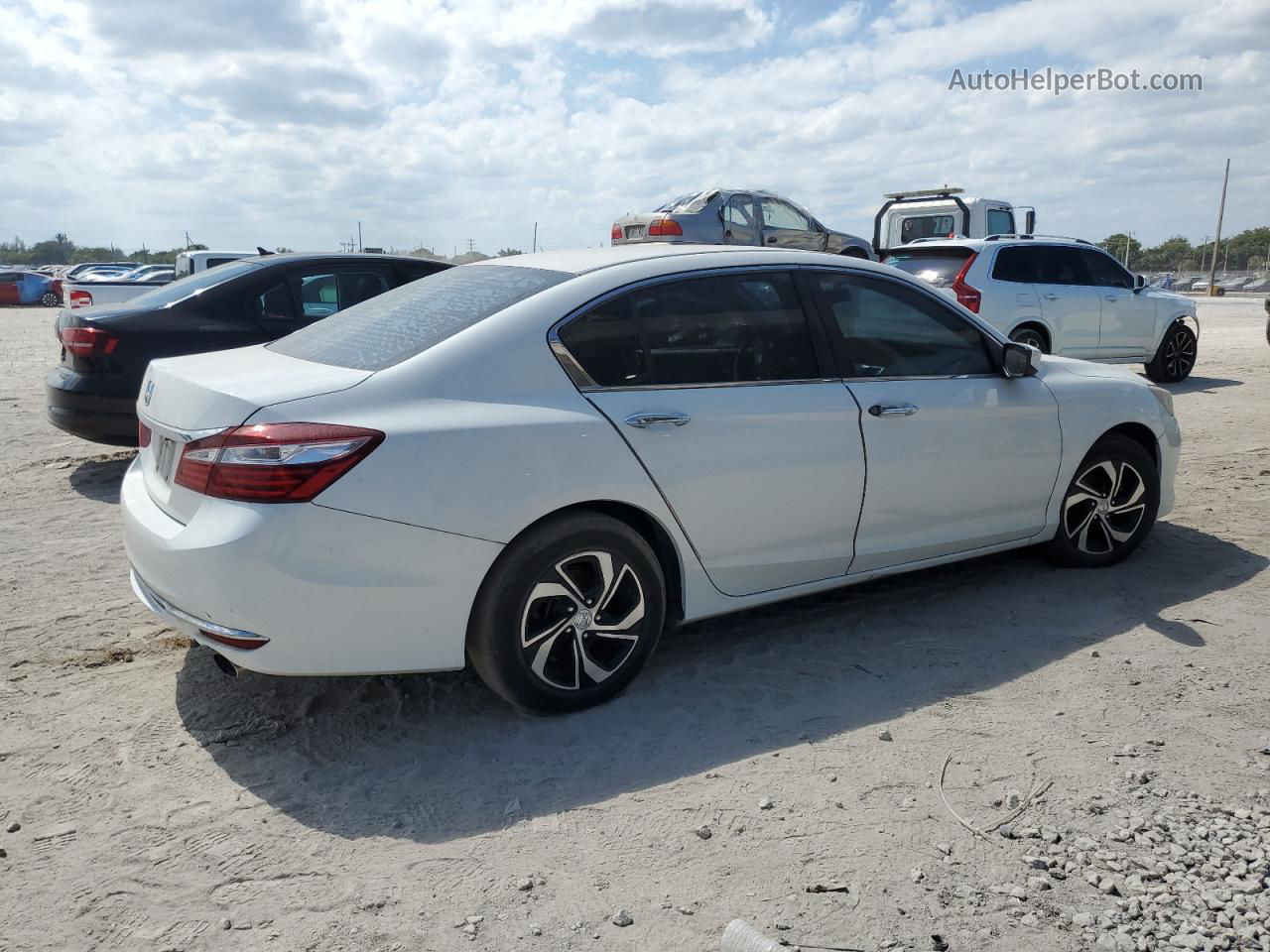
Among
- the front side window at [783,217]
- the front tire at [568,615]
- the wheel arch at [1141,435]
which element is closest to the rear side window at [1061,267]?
the front side window at [783,217]

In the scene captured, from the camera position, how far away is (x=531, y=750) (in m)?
3.55

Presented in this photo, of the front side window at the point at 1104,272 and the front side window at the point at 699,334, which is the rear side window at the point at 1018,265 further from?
the front side window at the point at 699,334

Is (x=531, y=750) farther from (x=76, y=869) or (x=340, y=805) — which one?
(x=76, y=869)

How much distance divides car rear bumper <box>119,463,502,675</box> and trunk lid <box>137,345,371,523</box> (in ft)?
0.67

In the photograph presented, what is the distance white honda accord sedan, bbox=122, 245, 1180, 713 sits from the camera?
328cm

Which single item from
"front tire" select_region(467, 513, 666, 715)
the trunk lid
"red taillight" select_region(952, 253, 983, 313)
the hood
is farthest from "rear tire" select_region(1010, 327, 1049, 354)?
the trunk lid

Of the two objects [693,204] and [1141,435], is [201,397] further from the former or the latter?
[693,204]

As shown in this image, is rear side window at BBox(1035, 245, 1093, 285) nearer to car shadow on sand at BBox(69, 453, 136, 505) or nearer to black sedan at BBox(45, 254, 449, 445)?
black sedan at BBox(45, 254, 449, 445)

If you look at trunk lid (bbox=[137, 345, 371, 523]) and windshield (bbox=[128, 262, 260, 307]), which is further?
windshield (bbox=[128, 262, 260, 307])

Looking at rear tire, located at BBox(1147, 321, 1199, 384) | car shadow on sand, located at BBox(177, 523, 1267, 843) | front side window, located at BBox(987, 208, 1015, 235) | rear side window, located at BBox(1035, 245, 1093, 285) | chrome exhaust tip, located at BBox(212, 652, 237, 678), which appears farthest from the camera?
front side window, located at BBox(987, 208, 1015, 235)

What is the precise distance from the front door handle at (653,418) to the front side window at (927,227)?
1655 cm

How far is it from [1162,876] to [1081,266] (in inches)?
425

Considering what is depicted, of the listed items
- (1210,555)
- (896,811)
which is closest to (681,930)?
(896,811)

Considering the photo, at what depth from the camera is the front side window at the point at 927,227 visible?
19125 millimetres
